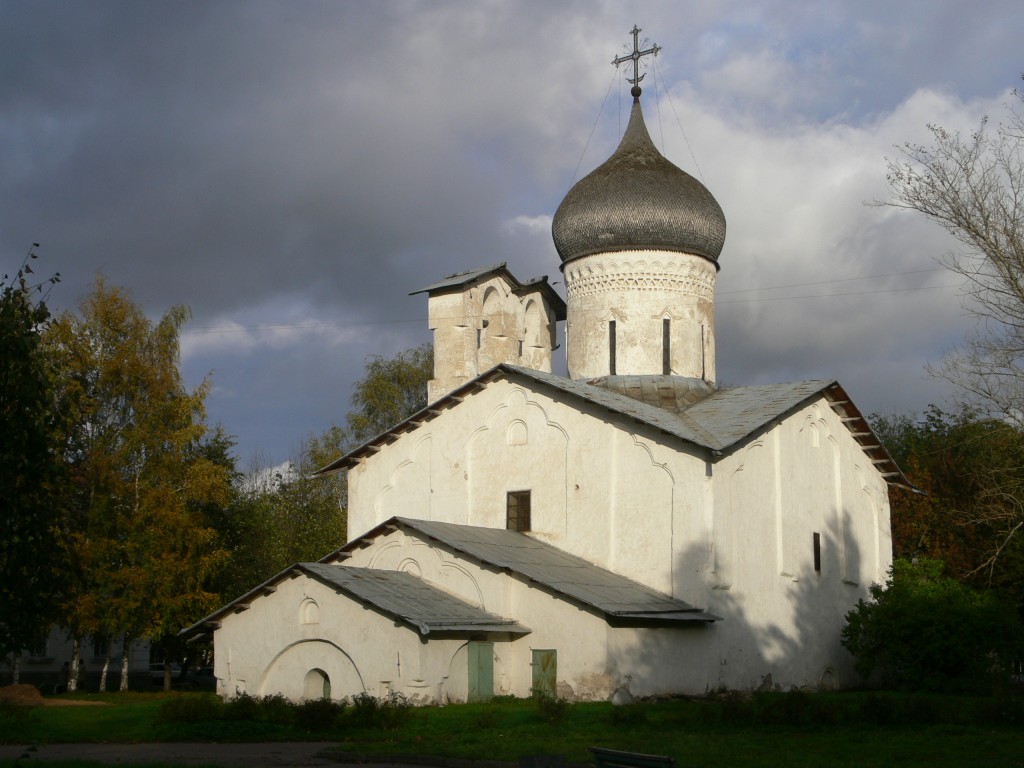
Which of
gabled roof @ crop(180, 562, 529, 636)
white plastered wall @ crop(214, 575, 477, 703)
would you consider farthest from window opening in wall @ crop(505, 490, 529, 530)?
white plastered wall @ crop(214, 575, 477, 703)

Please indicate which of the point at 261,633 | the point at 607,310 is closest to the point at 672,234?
the point at 607,310

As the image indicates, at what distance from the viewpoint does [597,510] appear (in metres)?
20.6

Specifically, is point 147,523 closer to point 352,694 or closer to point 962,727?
point 352,694

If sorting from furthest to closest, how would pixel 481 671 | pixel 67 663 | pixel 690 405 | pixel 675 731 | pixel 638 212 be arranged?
pixel 67 663
pixel 638 212
pixel 690 405
pixel 481 671
pixel 675 731

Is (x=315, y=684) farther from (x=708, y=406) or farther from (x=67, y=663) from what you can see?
(x=67, y=663)

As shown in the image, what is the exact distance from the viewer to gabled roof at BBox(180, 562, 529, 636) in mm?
16859

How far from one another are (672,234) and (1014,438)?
7.96m

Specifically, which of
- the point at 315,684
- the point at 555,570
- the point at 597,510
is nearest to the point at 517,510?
the point at 597,510

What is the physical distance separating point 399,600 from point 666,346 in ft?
30.8

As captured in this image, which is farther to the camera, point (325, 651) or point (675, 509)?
point (675, 509)

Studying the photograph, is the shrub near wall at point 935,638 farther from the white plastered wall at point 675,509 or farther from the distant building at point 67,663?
the distant building at point 67,663

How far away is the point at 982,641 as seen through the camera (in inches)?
811

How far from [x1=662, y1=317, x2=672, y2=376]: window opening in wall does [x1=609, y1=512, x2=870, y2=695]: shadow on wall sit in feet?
14.6

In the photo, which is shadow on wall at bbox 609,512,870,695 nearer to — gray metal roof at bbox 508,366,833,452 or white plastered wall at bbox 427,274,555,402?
gray metal roof at bbox 508,366,833,452
